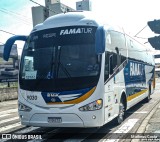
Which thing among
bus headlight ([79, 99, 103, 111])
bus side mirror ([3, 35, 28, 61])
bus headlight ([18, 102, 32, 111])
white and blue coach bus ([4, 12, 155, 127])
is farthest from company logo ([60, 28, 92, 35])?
bus headlight ([18, 102, 32, 111])

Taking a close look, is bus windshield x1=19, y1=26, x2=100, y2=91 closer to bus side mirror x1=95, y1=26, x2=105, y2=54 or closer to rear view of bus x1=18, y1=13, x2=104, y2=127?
rear view of bus x1=18, y1=13, x2=104, y2=127

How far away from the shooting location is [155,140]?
7270 mm

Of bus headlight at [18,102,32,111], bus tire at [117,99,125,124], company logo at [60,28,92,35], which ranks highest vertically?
company logo at [60,28,92,35]

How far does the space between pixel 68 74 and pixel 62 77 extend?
178 mm

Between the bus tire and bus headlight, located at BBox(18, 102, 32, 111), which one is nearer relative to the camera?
bus headlight, located at BBox(18, 102, 32, 111)

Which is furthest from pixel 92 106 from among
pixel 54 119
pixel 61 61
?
pixel 61 61

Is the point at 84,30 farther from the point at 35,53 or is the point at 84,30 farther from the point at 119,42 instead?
the point at 119,42

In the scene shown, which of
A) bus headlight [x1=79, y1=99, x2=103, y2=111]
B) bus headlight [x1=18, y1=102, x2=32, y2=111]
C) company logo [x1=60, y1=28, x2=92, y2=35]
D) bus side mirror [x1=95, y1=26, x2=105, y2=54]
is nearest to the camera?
bus side mirror [x1=95, y1=26, x2=105, y2=54]

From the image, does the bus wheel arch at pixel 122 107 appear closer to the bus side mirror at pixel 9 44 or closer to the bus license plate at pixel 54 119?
the bus license plate at pixel 54 119

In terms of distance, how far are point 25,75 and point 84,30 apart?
6.87 feet

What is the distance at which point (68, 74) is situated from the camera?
7664 mm

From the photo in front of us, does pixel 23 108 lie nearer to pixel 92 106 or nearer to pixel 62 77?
pixel 62 77

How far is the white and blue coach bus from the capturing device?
7414 millimetres

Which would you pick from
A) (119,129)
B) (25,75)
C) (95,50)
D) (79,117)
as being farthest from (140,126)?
(25,75)
